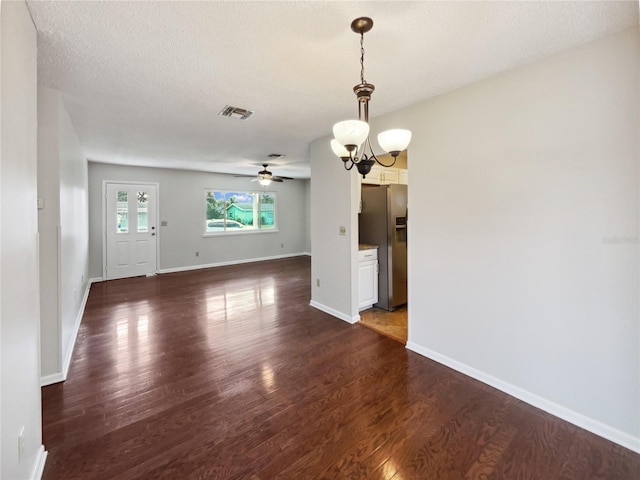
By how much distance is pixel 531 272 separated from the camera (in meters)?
2.10

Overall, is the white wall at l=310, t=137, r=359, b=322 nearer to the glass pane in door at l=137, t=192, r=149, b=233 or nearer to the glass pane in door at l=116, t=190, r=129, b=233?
the glass pane in door at l=137, t=192, r=149, b=233

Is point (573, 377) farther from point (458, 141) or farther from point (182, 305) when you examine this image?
point (182, 305)

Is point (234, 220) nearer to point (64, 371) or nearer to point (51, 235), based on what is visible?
point (51, 235)

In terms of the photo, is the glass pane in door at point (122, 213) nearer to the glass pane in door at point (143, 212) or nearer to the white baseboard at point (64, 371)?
the glass pane in door at point (143, 212)

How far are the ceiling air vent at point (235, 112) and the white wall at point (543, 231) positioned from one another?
167cm

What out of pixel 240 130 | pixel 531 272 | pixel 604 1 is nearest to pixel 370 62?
pixel 604 1

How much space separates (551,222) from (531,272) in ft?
1.21

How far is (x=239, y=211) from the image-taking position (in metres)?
7.90

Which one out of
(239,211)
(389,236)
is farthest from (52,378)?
(239,211)

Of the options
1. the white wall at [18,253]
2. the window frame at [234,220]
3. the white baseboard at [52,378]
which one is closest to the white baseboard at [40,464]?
the white wall at [18,253]

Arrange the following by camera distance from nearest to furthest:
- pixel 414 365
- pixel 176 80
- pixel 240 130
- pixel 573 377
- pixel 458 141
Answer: pixel 573 377, pixel 176 80, pixel 458 141, pixel 414 365, pixel 240 130

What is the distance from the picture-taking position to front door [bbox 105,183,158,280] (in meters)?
6.02

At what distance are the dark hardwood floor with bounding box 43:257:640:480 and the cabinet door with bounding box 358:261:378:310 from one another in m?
0.65

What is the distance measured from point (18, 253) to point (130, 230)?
18.3ft
